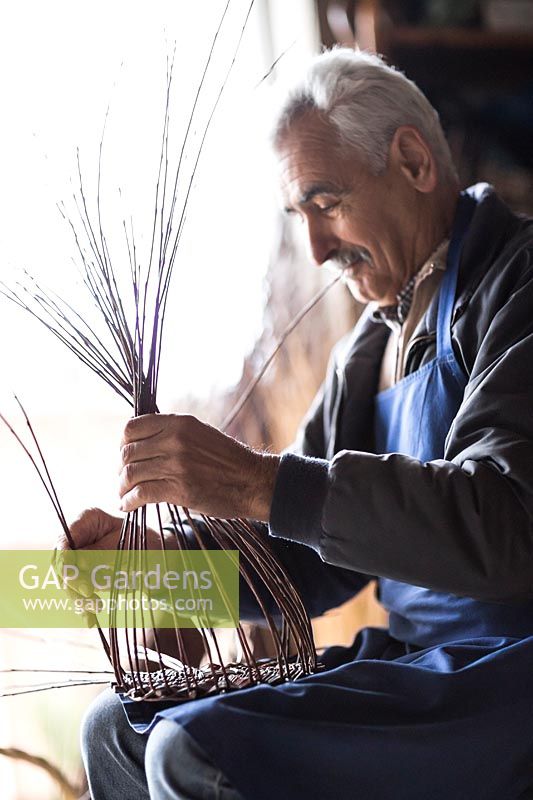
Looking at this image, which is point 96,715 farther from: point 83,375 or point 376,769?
point 83,375

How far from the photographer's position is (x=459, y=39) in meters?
2.40

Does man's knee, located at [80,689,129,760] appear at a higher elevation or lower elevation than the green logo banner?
lower

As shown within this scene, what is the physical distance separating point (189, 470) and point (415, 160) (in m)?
0.69

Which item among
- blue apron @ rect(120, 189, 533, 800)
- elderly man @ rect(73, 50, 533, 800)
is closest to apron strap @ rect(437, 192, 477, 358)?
elderly man @ rect(73, 50, 533, 800)

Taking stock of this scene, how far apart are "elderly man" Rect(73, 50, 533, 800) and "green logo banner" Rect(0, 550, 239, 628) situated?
0.07 metres

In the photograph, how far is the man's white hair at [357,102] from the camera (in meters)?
1.39

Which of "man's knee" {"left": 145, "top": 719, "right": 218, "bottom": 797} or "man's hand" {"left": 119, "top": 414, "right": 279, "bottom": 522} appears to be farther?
"man's hand" {"left": 119, "top": 414, "right": 279, "bottom": 522}

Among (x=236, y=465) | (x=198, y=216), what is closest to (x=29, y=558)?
(x=236, y=465)

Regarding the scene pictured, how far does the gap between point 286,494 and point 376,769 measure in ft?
1.01

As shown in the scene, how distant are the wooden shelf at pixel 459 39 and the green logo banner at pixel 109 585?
5.27 ft

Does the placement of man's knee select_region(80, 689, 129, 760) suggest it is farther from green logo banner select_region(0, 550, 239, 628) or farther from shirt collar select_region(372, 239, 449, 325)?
shirt collar select_region(372, 239, 449, 325)

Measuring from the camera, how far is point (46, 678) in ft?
5.41

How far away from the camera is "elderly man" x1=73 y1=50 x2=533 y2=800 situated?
3.15 feet

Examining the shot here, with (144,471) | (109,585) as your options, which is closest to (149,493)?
(144,471)
